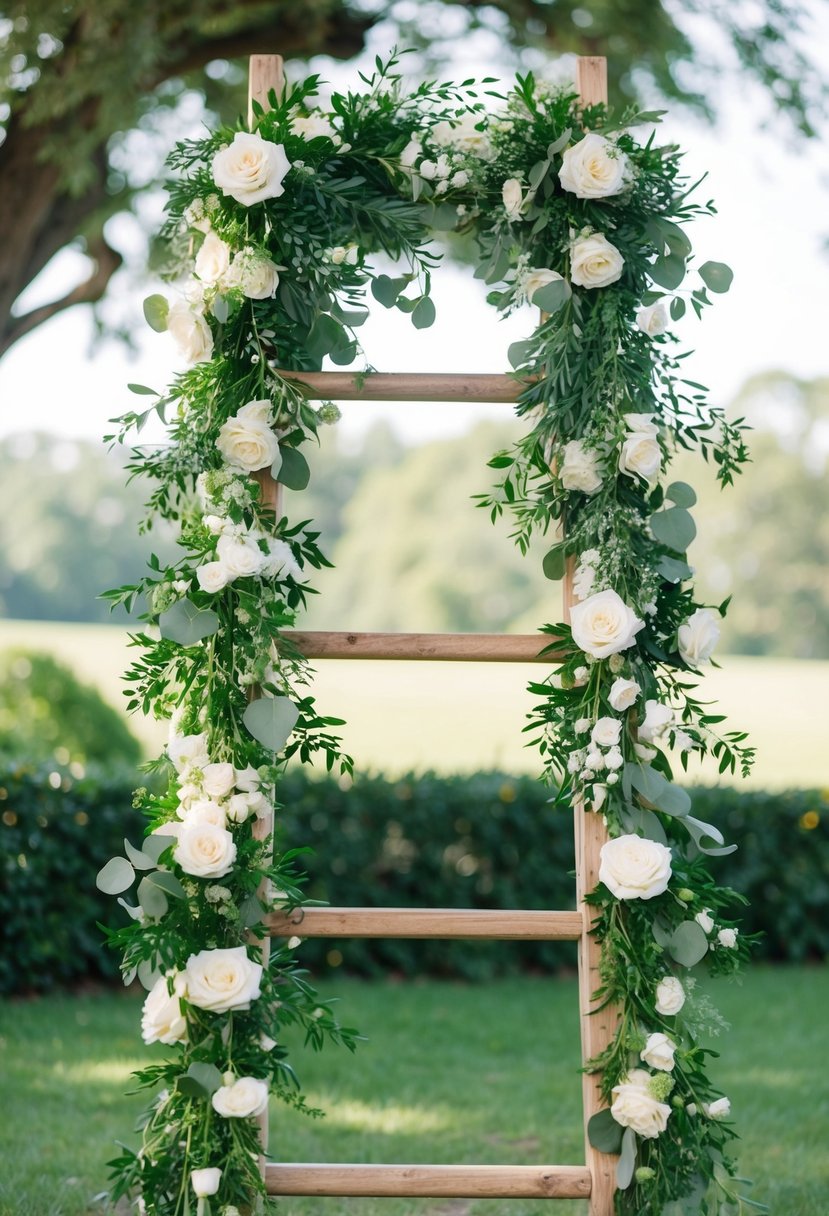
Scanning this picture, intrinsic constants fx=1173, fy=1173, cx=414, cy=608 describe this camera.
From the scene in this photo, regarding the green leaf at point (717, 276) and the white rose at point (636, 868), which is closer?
the white rose at point (636, 868)

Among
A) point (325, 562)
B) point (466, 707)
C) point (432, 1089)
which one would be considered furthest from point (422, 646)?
point (466, 707)

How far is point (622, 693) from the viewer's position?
7.26 ft

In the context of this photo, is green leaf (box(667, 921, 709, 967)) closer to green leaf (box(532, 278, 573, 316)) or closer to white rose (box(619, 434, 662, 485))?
white rose (box(619, 434, 662, 485))

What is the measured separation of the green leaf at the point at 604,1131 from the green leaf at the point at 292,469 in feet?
4.30

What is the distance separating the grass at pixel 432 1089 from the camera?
2875mm

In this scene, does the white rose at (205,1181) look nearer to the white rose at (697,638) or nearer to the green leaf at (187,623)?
the green leaf at (187,623)

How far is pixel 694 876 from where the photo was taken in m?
2.28

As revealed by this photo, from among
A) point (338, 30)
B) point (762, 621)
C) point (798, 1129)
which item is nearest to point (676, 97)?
point (338, 30)

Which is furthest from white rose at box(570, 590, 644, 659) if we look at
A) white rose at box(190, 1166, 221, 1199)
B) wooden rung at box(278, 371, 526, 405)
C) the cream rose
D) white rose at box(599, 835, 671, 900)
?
white rose at box(190, 1166, 221, 1199)

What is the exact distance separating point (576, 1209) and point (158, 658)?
1.70m

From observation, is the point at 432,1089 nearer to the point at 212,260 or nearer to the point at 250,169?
the point at 212,260

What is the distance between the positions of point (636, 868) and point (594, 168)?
132 cm

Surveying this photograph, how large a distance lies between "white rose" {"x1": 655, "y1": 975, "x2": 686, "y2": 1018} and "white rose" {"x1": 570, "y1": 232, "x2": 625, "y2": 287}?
4.39ft

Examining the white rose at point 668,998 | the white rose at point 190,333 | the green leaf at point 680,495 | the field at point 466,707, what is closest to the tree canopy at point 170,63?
the white rose at point 190,333
